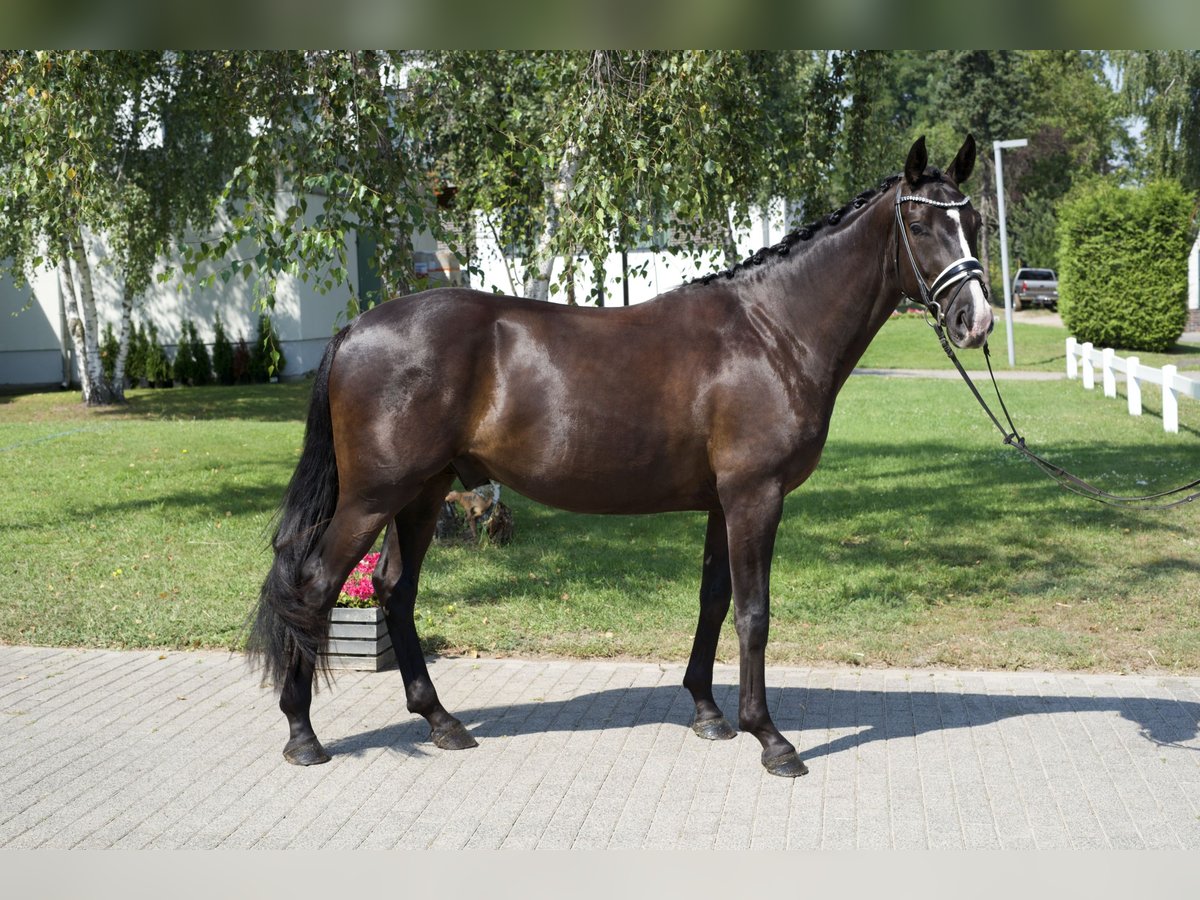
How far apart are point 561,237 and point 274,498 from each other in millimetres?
5171

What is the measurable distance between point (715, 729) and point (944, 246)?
238 centimetres

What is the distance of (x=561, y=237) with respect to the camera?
783cm

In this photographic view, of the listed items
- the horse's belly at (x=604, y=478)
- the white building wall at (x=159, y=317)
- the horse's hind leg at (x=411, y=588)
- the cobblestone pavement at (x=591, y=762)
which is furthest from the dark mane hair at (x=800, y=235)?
the white building wall at (x=159, y=317)

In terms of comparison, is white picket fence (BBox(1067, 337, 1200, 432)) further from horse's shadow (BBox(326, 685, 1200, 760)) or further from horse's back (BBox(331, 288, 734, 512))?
horse's back (BBox(331, 288, 734, 512))

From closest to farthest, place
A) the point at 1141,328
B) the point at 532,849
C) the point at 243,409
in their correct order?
the point at 532,849 → the point at 243,409 → the point at 1141,328

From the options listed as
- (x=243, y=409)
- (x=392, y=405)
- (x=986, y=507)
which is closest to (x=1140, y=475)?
(x=986, y=507)

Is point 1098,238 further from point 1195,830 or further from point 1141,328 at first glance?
point 1195,830

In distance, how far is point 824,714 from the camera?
5723 millimetres

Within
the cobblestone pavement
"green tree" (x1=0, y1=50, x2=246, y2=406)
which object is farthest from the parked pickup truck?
the cobblestone pavement

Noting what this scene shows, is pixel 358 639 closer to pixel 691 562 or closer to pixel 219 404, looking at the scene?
pixel 691 562

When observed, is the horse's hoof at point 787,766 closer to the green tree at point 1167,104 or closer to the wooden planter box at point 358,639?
the wooden planter box at point 358,639

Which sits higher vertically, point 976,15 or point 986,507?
point 976,15

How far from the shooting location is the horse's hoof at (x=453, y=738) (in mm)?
5270

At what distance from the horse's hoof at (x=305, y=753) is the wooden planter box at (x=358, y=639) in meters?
1.40
